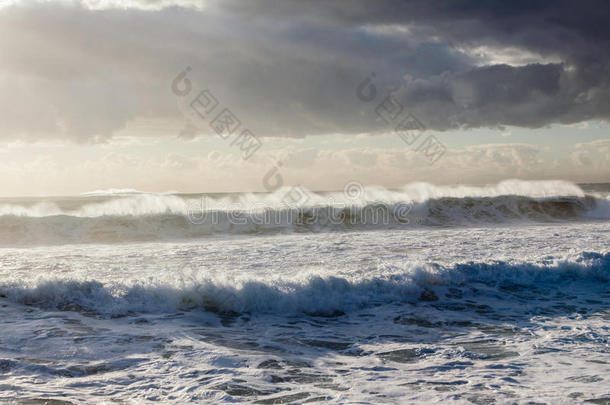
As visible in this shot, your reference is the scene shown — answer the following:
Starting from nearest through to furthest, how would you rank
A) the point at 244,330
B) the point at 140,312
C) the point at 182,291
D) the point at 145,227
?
the point at 244,330 < the point at 140,312 < the point at 182,291 < the point at 145,227

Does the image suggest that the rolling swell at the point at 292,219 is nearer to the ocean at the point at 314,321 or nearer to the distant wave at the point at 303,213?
the distant wave at the point at 303,213

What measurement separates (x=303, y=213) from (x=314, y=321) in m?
18.6

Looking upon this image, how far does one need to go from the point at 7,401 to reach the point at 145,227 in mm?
18573

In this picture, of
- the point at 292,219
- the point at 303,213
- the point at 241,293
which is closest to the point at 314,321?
the point at 241,293

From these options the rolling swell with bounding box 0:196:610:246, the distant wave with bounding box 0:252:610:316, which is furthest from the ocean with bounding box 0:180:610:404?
the rolling swell with bounding box 0:196:610:246

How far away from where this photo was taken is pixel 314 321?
833cm

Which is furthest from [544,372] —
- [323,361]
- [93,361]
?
[93,361]

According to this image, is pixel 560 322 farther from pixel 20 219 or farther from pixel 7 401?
pixel 20 219

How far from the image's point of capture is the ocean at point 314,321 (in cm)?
519

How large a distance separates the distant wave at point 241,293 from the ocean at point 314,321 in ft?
0.12

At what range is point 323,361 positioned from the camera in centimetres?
614

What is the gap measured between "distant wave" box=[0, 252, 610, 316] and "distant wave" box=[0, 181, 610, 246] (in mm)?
10948

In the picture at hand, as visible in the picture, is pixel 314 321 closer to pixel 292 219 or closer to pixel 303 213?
pixel 292 219

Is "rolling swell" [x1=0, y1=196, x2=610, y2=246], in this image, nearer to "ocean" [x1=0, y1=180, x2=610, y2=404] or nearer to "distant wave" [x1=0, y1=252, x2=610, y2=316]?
"ocean" [x1=0, y1=180, x2=610, y2=404]
